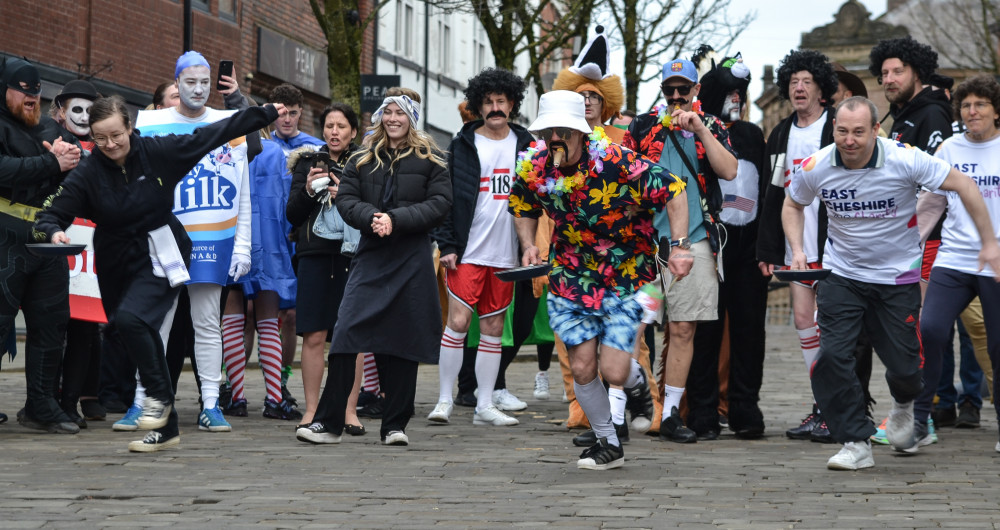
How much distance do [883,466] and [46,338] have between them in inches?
193

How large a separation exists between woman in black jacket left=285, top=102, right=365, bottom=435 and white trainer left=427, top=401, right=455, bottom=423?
71 cm

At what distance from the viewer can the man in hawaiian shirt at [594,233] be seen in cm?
705

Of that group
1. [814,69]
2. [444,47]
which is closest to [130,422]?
[814,69]

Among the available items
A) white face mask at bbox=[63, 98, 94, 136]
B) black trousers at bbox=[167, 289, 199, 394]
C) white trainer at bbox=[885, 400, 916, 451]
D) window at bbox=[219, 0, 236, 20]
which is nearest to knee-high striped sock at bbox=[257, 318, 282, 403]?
black trousers at bbox=[167, 289, 199, 394]

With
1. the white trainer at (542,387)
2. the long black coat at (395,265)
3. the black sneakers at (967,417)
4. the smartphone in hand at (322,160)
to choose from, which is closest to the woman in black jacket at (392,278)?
the long black coat at (395,265)

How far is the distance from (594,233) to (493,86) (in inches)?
94.7

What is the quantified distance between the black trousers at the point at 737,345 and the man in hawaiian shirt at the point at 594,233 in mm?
1515

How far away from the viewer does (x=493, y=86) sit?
9305 millimetres

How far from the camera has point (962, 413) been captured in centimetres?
967

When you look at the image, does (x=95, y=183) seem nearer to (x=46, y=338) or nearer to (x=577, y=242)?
(x=46, y=338)

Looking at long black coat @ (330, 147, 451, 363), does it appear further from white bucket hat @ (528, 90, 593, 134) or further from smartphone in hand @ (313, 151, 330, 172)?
white bucket hat @ (528, 90, 593, 134)

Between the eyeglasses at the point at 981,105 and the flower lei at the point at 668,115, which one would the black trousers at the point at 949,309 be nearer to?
the eyeglasses at the point at 981,105

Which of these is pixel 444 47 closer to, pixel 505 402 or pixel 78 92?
pixel 505 402

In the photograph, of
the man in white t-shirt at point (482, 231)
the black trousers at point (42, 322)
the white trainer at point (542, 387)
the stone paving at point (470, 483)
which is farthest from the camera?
the white trainer at point (542, 387)
